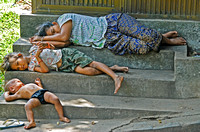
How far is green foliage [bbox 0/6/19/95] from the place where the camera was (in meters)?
7.75

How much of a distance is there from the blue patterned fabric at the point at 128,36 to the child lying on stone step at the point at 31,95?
1.35 metres

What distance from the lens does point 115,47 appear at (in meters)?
5.98

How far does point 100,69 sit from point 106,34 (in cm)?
73

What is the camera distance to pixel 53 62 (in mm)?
5738

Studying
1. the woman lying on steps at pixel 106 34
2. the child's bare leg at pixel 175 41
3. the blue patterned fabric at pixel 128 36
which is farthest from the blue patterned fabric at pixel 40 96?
the child's bare leg at pixel 175 41

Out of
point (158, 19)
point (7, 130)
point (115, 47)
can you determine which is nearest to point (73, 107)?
point (7, 130)

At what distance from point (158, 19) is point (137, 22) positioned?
536 mm

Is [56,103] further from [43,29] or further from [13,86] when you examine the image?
[43,29]

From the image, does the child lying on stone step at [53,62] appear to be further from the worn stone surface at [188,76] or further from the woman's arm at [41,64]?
the worn stone surface at [188,76]

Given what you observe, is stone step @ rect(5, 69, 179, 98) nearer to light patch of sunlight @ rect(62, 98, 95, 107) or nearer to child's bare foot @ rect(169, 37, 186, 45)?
light patch of sunlight @ rect(62, 98, 95, 107)

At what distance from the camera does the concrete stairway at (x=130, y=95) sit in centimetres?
494

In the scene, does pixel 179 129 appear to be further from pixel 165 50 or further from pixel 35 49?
pixel 35 49

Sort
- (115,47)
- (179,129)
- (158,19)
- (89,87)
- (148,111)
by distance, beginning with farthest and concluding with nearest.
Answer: (158,19) → (115,47) → (89,87) → (148,111) → (179,129)

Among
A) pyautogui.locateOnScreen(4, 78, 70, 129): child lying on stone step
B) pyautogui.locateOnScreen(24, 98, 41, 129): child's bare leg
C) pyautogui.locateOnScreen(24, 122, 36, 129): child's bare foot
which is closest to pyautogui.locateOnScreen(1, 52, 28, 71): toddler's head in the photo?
pyautogui.locateOnScreen(4, 78, 70, 129): child lying on stone step
